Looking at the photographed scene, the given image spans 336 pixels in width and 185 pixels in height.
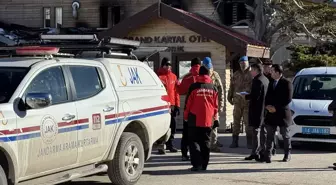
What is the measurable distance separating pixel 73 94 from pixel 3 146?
4.99 feet

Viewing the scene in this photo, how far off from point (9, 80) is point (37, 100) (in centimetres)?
64

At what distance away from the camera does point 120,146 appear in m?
9.27

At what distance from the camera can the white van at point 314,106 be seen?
13.7 metres

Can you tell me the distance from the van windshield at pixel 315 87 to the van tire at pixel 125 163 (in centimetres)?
617

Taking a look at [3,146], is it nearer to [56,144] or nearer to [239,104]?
[56,144]

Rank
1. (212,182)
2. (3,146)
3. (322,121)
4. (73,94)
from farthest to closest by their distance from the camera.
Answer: (322,121) < (212,182) < (73,94) < (3,146)

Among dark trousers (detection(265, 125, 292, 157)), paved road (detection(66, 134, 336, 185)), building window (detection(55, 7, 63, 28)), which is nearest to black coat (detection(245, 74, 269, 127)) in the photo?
dark trousers (detection(265, 125, 292, 157))

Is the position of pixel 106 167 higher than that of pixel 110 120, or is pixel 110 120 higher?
pixel 110 120

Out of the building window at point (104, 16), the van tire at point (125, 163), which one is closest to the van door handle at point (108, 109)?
the van tire at point (125, 163)

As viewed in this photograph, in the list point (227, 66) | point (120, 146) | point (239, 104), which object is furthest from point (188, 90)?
point (227, 66)

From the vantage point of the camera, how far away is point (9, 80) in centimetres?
786

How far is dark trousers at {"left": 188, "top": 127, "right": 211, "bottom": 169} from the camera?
431 inches

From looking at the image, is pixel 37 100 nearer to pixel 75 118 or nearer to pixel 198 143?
pixel 75 118

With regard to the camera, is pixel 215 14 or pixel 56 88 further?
pixel 215 14
